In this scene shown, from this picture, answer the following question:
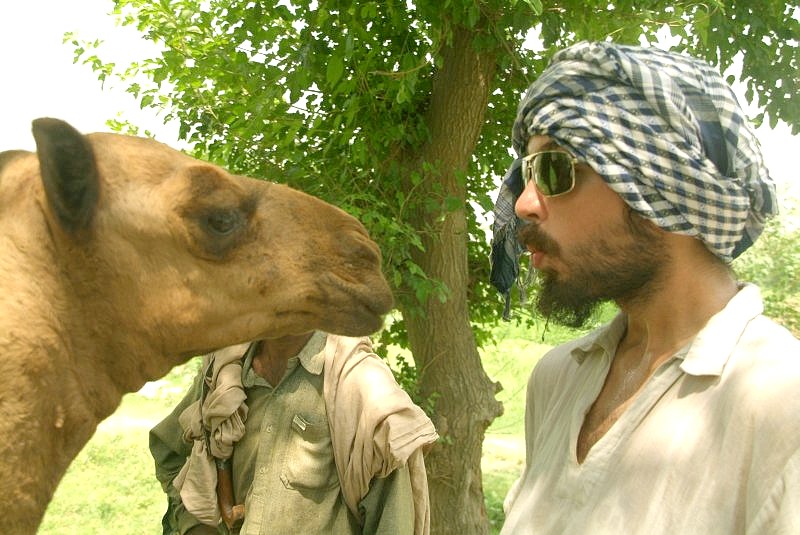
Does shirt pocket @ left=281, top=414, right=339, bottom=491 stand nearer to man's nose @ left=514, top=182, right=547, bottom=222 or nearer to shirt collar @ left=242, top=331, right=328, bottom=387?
shirt collar @ left=242, top=331, right=328, bottom=387

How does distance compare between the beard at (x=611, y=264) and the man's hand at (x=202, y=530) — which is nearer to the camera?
the beard at (x=611, y=264)

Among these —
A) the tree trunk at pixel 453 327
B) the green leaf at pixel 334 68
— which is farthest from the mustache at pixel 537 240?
the tree trunk at pixel 453 327

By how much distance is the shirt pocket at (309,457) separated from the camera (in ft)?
11.3

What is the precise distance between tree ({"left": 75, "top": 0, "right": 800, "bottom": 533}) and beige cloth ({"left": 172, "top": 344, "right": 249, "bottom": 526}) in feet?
5.01

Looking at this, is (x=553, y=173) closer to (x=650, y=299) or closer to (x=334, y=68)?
(x=650, y=299)

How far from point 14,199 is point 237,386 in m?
1.66

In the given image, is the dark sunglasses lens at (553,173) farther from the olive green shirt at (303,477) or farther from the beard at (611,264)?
the olive green shirt at (303,477)

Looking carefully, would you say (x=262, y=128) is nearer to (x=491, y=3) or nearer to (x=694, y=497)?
(x=491, y=3)

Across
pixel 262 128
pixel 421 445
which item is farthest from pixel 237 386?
pixel 262 128

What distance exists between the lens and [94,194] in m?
2.16

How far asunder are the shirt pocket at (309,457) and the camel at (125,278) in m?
1.08

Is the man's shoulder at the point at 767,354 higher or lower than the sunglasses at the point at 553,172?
lower

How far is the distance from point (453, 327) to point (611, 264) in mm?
4030

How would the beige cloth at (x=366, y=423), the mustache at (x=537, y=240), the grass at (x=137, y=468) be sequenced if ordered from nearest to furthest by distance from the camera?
the mustache at (x=537, y=240) → the beige cloth at (x=366, y=423) → the grass at (x=137, y=468)
